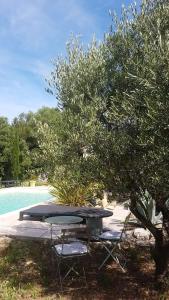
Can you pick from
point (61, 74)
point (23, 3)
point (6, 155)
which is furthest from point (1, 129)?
point (61, 74)

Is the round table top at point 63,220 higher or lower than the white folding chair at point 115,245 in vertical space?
higher

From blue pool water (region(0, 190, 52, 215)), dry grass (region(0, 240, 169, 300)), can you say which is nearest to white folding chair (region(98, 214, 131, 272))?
dry grass (region(0, 240, 169, 300))

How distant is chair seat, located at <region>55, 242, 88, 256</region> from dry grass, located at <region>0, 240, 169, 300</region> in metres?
0.64

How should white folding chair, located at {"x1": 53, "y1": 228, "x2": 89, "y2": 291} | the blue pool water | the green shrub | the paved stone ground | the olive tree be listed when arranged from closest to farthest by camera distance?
the olive tree, white folding chair, located at {"x1": 53, "y1": 228, "x2": 89, "y2": 291}, the paved stone ground, the green shrub, the blue pool water

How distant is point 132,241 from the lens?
947cm

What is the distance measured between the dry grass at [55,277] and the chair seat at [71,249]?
636 millimetres

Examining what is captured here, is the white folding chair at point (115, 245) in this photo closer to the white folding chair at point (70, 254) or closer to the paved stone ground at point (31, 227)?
the white folding chair at point (70, 254)

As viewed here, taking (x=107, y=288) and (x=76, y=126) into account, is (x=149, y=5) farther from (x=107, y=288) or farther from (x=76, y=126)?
(x=107, y=288)

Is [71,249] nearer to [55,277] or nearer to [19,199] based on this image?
[55,277]

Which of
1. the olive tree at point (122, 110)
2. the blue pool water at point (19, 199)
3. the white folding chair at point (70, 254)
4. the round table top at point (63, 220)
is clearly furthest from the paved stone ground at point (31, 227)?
the blue pool water at point (19, 199)

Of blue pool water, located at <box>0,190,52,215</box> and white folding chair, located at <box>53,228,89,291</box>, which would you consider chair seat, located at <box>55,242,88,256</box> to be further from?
blue pool water, located at <box>0,190,52,215</box>

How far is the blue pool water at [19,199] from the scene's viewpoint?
67.6 feet

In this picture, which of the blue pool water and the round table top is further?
the blue pool water

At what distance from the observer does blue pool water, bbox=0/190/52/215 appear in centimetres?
2059
